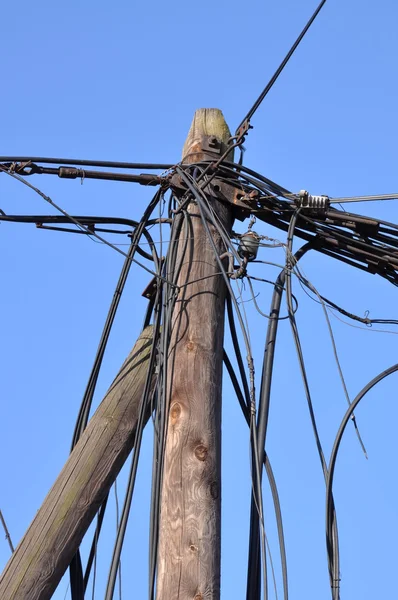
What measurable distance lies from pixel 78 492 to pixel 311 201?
6.20 feet

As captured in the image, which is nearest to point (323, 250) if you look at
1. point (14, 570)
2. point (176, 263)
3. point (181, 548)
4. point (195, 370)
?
point (176, 263)

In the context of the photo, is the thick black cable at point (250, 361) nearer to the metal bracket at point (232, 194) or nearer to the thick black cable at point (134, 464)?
the metal bracket at point (232, 194)

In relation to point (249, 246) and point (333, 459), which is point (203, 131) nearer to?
point (249, 246)

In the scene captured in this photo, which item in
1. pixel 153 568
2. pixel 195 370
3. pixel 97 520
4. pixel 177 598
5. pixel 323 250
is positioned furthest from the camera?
pixel 323 250

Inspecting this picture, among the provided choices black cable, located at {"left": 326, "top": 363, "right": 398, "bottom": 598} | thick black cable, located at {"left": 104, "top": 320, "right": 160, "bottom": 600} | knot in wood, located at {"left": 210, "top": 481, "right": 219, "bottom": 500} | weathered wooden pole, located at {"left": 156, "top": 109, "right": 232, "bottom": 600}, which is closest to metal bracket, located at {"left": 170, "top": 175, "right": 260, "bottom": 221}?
weathered wooden pole, located at {"left": 156, "top": 109, "right": 232, "bottom": 600}

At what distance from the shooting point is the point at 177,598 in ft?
11.4

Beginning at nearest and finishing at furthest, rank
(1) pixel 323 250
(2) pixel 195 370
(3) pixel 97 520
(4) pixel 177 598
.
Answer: (4) pixel 177 598 → (2) pixel 195 370 → (3) pixel 97 520 → (1) pixel 323 250

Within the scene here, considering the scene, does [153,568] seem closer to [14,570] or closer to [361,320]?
[14,570]

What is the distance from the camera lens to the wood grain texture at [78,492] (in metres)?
3.88

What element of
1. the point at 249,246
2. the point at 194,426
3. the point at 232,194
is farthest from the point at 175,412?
the point at 232,194

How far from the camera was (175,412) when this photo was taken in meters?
3.96

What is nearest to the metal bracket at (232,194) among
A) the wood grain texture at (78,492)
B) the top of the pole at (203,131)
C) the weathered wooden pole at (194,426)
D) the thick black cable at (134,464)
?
the weathered wooden pole at (194,426)

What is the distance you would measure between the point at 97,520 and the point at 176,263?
4.38 ft

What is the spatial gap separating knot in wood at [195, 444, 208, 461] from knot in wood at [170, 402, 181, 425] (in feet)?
0.55
